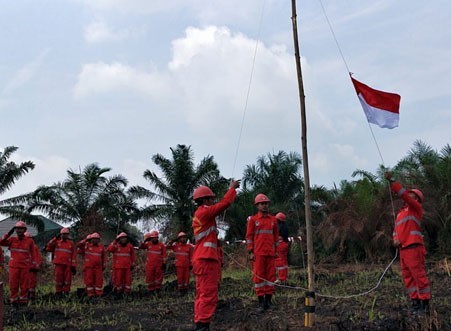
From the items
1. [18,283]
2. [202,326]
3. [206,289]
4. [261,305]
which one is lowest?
[202,326]

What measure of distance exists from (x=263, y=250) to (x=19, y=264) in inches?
251

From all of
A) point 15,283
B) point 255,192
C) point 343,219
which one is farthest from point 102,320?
point 255,192

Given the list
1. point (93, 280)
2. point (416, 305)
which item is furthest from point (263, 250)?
point (93, 280)

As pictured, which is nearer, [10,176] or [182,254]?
[182,254]

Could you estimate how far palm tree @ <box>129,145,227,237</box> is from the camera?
27.5 meters

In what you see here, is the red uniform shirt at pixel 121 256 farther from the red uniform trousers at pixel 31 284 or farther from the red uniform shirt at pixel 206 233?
the red uniform shirt at pixel 206 233

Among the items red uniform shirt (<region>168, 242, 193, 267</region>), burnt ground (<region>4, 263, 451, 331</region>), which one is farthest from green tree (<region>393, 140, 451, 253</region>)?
red uniform shirt (<region>168, 242, 193, 267</region>)

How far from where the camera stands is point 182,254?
49.9 feet

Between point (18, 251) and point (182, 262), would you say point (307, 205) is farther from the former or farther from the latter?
point (18, 251)

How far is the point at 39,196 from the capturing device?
1048 inches

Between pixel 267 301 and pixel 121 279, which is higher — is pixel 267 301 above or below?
below

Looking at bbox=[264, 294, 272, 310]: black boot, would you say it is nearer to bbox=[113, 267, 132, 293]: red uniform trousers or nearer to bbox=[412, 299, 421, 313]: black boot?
bbox=[412, 299, 421, 313]: black boot

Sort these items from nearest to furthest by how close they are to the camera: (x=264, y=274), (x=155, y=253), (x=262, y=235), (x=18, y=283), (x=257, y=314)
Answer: (x=257, y=314) → (x=264, y=274) → (x=262, y=235) → (x=18, y=283) → (x=155, y=253)

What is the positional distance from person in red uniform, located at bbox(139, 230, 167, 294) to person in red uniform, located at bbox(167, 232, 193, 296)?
0.48 metres
